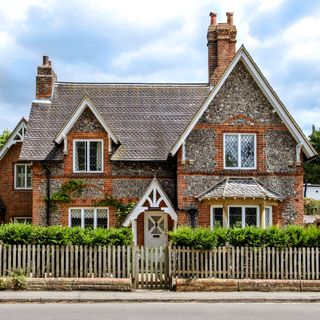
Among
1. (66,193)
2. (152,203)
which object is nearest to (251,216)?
(152,203)

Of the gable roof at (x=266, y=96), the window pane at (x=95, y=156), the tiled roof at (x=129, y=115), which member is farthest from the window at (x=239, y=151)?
the window pane at (x=95, y=156)

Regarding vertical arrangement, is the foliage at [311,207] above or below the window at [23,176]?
below

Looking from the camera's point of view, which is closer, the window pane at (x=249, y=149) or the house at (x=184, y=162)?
the house at (x=184, y=162)

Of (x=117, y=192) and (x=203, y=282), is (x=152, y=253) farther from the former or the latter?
(x=117, y=192)

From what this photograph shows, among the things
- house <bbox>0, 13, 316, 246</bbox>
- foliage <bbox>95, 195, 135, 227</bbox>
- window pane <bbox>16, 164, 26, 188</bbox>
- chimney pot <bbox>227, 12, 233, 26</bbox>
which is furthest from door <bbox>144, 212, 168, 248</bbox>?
chimney pot <bbox>227, 12, 233, 26</bbox>

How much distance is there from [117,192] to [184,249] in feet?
29.2

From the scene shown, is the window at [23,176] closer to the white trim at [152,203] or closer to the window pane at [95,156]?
the window pane at [95,156]

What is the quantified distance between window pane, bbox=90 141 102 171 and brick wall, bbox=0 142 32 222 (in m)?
5.51

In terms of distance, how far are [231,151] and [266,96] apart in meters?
2.98

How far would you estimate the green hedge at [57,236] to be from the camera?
21734mm

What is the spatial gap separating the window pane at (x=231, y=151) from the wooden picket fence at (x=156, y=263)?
25.8 ft

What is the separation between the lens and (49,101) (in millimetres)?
33438

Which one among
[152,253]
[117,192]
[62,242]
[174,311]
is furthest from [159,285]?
[117,192]

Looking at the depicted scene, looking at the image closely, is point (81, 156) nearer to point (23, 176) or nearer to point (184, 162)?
point (184, 162)
